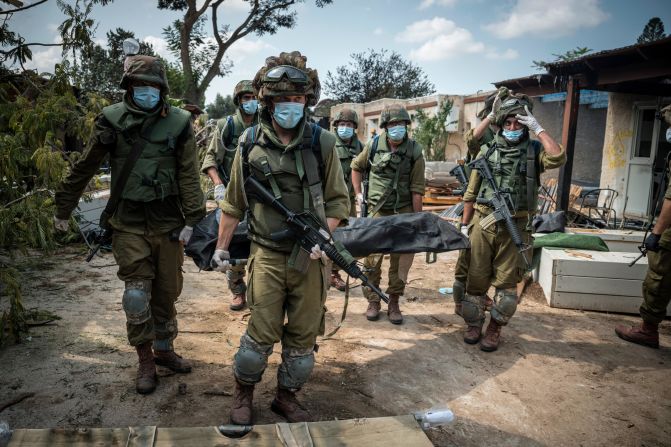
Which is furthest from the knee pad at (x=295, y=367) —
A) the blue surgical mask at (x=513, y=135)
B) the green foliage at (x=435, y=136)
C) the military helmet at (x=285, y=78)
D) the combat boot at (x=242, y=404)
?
the green foliage at (x=435, y=136)

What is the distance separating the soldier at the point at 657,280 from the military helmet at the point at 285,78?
352cm

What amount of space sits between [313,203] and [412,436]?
4.87 feet

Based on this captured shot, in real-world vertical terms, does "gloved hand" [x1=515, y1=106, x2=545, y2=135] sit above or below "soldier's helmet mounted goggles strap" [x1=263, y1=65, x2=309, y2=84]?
below

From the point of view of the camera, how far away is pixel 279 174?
2.92m

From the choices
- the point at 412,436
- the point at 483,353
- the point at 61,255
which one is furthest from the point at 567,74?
the point at 61,255

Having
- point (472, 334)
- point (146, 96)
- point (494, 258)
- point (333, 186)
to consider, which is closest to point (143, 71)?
point (146, 96)

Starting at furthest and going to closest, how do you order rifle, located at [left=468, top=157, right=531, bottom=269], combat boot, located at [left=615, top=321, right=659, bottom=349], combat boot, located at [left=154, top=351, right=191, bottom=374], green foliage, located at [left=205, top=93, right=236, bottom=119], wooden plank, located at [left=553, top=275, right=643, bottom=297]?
green foliage, located at [left=205, top=93, right=236, bottom=119]
wooden plank, located at [left=553, top=275, right=643, bottom=297]
combat boot, located at [left=615, top=321, right=659, bottom=349]
rifle, located at [left=468, top=157, right=531, bottom=269]
combat boot, located at [left=154, top=351, right=191, bottom=374]

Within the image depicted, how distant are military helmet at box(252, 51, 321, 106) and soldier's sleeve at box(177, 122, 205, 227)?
0.71m

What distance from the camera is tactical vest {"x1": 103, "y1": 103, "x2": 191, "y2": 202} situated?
3191mm

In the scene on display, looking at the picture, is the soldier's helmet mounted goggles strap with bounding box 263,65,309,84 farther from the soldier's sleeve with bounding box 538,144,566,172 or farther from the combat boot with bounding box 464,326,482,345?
the combat boot with bounding box 464,326,482,345

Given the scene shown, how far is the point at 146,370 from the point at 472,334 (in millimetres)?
2989

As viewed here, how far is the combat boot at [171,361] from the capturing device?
3.59m

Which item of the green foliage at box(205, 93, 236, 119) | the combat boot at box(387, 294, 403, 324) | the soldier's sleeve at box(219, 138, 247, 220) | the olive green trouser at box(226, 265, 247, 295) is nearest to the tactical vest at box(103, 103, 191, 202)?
the soldier's sleeve at box(219, 138, 247, 220)

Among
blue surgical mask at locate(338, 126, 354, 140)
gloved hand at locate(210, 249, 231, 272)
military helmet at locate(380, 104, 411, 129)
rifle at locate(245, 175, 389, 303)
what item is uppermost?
military helmet at locate(380, 104, 411, 129)
